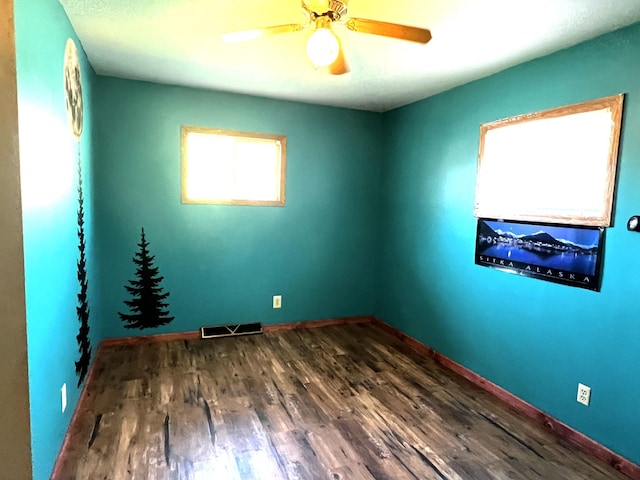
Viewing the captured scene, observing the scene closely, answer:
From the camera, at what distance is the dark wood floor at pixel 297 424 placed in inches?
79.9

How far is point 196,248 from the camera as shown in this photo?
3.71 meters

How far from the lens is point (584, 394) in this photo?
230cm

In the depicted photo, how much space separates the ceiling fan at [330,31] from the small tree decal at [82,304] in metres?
1.57

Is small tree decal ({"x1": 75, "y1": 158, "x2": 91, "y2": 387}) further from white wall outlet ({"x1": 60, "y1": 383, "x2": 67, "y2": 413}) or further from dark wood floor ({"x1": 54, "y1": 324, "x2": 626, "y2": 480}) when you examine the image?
white wall outlet ({"x1": 60, "y1": 383, "x2": 67, "y2": 413})

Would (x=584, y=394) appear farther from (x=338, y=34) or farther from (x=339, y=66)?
(x=338, y=34)

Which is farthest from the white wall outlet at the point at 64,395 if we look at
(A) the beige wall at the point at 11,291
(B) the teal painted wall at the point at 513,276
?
(B) the teal painted wall at the point at 513,276

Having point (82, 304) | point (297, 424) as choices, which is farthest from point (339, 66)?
point (82, 304)

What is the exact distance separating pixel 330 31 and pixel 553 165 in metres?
1.67

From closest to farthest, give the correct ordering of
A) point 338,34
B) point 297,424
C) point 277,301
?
point 338,34 < point 297,424 < point 277,301

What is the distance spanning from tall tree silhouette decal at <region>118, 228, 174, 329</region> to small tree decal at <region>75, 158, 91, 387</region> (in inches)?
32.2

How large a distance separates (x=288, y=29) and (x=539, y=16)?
4.20ft

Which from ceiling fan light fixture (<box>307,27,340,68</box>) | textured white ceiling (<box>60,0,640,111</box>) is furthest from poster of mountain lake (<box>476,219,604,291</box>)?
ceiling fan light fixture (<box>307,27,340,68</box>)

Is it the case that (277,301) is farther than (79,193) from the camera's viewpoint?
Yes

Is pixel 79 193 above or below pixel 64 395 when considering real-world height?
above
